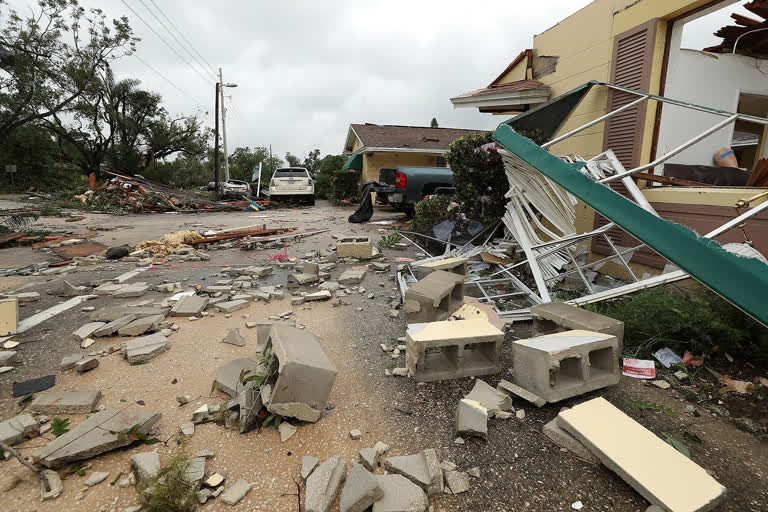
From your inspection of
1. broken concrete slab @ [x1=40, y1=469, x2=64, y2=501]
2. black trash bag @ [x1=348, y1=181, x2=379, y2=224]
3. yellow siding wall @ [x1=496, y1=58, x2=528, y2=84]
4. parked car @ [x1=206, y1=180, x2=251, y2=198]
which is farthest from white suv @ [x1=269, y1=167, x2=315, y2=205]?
broken concrete slab @ [x1=40, y1=469, x2=64, y2=501]

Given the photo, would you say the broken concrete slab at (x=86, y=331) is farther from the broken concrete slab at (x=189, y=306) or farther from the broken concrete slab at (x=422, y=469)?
the broken concrete slab at (x=422, y=469)

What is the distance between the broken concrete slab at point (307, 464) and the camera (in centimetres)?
175

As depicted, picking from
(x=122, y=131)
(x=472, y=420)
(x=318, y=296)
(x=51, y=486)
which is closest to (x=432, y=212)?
(x=318, y=296)

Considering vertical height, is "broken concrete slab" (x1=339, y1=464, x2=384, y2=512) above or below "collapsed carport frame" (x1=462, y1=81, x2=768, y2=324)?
below

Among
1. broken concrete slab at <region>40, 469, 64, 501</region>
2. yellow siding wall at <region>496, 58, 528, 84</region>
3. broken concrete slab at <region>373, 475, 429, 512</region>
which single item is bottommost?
broken concrete slab at <region>40, 469, 64, 501</region>

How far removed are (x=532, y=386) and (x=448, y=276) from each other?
1.57 metres

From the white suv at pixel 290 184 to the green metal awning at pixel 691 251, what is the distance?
16.0 metres

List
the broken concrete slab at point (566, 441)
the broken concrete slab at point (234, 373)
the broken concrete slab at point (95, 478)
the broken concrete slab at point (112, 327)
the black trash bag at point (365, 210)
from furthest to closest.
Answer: the black trash bag at point (365, 210) < the broken concrete slab at point (112, 327) < the broken concrete slab at point (234, 373) < the broken concrete slab at point (566, 441) < the broken concrete slab at point (95, 478)

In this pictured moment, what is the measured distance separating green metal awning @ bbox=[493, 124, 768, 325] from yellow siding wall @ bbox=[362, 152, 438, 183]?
51.6 ft

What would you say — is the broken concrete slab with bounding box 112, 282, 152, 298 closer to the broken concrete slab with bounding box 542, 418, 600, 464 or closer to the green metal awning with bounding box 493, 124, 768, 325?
the broken concrete slab with bounding box 542, 418, 600, 464

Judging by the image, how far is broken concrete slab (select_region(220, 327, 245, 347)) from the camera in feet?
10.4

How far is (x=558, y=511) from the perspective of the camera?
1.57m

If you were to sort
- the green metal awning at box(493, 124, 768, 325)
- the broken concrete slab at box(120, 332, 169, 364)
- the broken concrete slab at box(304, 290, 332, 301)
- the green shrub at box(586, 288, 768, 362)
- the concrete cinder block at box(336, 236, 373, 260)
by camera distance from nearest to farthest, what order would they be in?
the green metal awning at box(493, 124, 768, 325) < the green shrub at box(586, 288, 768, 362) < the broken concrete slab at box(120, 332, 169, 364) < the broken concrete slab at box(304, 290, 332, 301) < the concrete cinder block at box(336, 236, 373, 260)

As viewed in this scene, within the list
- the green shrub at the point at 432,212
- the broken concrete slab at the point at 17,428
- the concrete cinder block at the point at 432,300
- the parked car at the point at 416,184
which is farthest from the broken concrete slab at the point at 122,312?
the parked car at the point at 416,184
